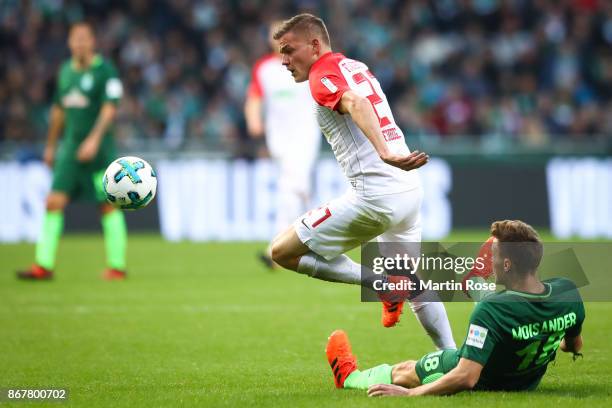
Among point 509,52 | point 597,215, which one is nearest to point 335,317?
point 597,215

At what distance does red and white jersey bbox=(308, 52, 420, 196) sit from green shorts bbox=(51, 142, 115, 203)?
19.0 ft

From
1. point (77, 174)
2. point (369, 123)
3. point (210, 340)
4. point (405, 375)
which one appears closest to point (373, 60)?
point (77, 174)

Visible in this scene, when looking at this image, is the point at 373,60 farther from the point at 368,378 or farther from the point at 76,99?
the point at 368,378

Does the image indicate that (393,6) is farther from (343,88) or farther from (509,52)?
(343,88)

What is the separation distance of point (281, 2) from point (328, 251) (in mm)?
16288

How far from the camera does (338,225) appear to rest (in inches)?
243

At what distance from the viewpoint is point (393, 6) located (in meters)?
22.1

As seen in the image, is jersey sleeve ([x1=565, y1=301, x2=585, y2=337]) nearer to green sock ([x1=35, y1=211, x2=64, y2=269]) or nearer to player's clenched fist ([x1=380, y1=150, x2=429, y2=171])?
player's clenched fist ([x1=380, y1=150, x2=429, y2=171])

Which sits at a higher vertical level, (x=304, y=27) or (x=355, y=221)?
(x=304, y=27)

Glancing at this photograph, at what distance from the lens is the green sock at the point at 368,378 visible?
5.77 metres

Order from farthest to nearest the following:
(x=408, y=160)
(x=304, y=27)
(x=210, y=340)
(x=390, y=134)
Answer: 1. (x=210, y=340)
2. (x=304, y=27)
3. (x=390, y=134)
4. (x=408, y=160)

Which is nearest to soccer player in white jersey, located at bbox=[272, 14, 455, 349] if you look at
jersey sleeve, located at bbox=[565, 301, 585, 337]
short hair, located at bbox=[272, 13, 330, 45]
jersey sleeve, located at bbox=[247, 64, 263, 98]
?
short hair, located at bbox=[272, 13, 330, 45]

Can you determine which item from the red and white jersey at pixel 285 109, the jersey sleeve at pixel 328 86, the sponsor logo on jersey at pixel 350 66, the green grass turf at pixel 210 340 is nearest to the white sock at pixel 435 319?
the green grass turf at pixel 210 340

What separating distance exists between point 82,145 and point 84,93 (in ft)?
1.88
